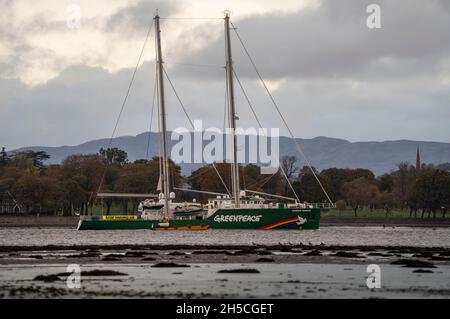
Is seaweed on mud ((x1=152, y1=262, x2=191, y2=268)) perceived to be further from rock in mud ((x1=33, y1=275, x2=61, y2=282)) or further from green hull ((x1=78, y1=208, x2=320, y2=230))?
green hull ((x1=78, y1=208, x2=320, y2=230))

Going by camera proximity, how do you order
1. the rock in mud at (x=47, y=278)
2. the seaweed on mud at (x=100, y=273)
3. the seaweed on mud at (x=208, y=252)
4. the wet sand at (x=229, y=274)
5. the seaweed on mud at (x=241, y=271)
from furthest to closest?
the seaweed on mud at (x=208, y=252), the seaweed on mud at (x=241, y=271), the seaweed on mud at (x=100, y=273), the rock in mud at (x=47, y=278), the wet sand at (x=229, y=274)

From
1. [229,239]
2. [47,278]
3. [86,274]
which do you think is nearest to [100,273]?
[86,274]

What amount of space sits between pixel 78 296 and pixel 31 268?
670 inches

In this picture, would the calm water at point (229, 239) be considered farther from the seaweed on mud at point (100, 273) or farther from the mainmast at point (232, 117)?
the seaweed on mud at point (100, 273)

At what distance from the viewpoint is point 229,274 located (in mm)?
56531

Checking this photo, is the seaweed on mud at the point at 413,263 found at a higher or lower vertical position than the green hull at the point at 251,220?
lower

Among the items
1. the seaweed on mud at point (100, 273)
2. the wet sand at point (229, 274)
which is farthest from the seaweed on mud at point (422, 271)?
the seaweed on mud at point (100, 273)

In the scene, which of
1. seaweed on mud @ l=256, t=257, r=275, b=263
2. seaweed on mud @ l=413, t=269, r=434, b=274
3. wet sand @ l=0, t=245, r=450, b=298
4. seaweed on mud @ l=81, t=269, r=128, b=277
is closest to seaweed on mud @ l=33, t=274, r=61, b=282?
wet sand @ l=0, t=245, r=450, b=298

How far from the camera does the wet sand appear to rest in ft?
153

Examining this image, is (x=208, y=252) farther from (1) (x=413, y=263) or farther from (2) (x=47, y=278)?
(2) (x=47, y=278)

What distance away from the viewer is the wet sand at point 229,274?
46750mm

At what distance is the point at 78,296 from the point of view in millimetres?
45312

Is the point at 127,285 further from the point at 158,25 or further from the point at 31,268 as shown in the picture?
the point at 158,25
